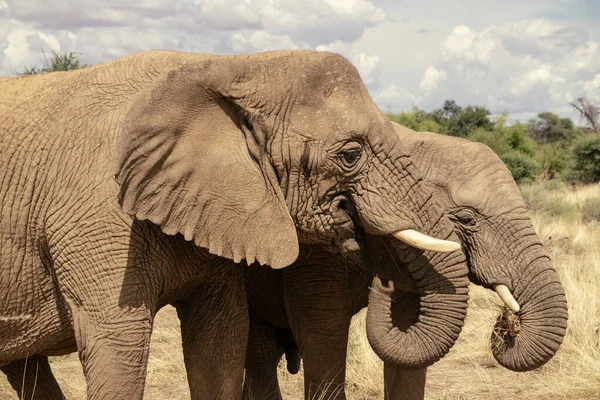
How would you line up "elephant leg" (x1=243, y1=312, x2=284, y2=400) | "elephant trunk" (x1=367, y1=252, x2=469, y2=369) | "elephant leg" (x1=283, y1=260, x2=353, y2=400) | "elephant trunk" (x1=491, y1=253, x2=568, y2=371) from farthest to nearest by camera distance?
"elephant leg" (x1=243, y1=312, x2=284, y2=400) → "elephant leg" (x1=283, y1=260, x2=353, y2=400) → "elephant trunk" (x1=491, y1=253, x2=568, y2=371) → "elephant trunk" (x1=367, y1=252, x2=469, y2=369)

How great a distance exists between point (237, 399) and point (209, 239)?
3.81 feet

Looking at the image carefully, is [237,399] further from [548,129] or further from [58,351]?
[548,129]

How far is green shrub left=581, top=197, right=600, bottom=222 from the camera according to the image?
58.4ft

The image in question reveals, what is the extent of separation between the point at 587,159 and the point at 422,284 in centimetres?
Answer: 2470

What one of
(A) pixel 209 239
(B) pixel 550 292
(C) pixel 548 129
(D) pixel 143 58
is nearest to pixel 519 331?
(B) pixel 550 292

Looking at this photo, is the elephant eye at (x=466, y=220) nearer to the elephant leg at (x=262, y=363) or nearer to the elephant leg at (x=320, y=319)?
the elephant leg at (x=320, y=319)

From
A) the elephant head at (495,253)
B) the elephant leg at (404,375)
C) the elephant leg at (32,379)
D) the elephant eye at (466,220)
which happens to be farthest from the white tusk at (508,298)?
the elephant leg at (32,379)

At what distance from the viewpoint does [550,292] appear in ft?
15.3

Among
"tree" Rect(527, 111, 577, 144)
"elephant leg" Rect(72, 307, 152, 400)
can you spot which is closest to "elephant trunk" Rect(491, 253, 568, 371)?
"elephant leg" Rect(72, 307, 152, 400)

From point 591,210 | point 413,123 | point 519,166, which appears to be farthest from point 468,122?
point 591,210

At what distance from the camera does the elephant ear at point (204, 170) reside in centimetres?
402

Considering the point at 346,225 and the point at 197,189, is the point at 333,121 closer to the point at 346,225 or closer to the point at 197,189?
the point at 346,225

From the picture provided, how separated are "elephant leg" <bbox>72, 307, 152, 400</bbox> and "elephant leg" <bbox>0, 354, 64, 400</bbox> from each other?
5.50ft

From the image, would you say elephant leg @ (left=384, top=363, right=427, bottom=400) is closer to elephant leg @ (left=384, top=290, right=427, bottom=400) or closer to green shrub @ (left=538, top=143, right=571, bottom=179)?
elephant leg @ (left=384, top=290, right=427, bottom=400)
